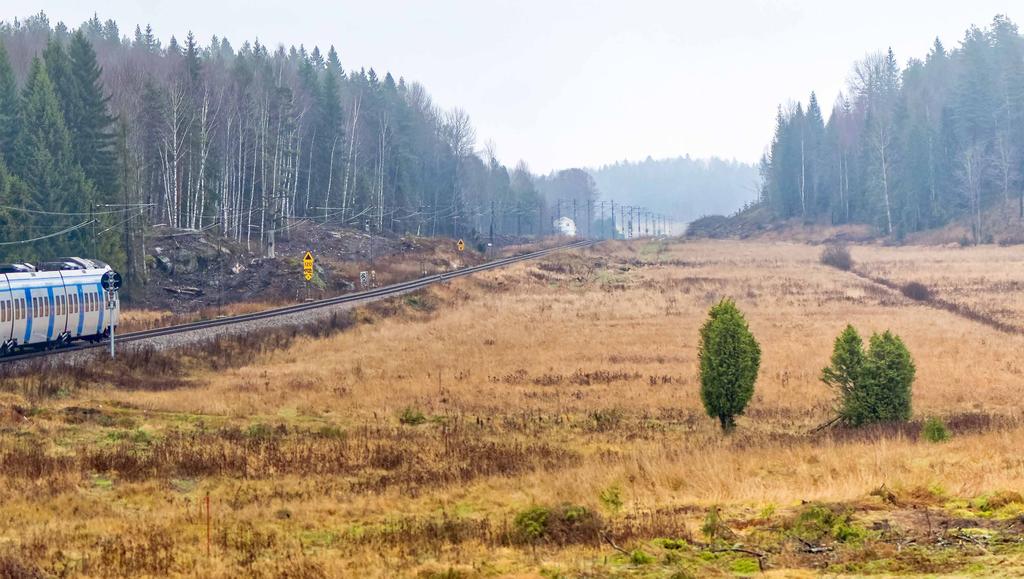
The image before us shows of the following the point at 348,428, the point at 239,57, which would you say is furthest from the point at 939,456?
the point at 239,57

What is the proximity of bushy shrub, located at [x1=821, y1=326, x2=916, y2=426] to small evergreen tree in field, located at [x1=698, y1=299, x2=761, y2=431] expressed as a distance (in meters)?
1.79

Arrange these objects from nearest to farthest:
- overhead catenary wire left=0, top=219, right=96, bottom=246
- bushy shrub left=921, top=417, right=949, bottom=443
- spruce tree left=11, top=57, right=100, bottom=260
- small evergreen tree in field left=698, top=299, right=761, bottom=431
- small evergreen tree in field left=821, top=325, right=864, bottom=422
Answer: bushy shrub left=921, top=417, right=949, bottom=443 → small evergreen tree in field left=821, top=325, right=864, bottom=422 → small evergreen tree in field left=698, top=299, right=761, bottom=431 → overhead catenary wire left=0, top=219, right=96, bottom=246 → spruce tree left=11, top=57, right=100, bottom=260

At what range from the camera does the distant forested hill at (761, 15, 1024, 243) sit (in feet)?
343

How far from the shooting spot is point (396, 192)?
110625 millimetres

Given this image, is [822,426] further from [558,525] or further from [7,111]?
[7,111]

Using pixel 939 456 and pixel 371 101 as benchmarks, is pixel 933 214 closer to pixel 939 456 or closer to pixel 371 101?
pixel 371 101

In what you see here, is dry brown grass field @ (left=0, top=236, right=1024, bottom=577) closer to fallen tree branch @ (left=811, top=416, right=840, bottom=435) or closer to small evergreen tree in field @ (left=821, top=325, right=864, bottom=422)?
fallen tree branch @ (left=811, top=416, right=840, bottom=435)

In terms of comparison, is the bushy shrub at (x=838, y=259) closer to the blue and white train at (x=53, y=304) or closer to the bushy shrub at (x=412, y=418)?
the blue and white train at (x=53, y=304)

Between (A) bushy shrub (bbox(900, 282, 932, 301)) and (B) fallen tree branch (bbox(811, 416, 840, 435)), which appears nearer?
(B) fallen tree branch (bbox(811, 416, 840, 435))

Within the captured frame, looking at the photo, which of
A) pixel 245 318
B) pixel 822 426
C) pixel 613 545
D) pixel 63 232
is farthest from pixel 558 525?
pixel 63 232

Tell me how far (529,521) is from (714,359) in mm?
10760

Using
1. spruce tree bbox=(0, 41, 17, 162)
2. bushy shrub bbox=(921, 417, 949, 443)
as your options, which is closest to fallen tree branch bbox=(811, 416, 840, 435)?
bushy shrub bbox=(921, 417, 949, 443)

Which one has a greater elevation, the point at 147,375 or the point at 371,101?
the point at 371,101

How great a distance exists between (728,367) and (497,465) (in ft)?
23.4
